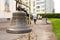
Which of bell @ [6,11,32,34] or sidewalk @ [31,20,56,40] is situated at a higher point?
bell @ [6,11,32,34]

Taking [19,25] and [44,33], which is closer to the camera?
[19,25]

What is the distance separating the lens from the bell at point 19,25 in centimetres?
244

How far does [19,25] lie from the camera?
8.39 ft

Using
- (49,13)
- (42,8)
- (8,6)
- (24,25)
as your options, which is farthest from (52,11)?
(24,25)

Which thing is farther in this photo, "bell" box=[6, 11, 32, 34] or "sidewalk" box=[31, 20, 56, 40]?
"sidewalk" box=[31, 20, 56, 40]

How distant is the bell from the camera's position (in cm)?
244

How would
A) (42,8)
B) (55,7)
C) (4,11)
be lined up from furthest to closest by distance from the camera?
(55,7)
(42,8)
(4,11)

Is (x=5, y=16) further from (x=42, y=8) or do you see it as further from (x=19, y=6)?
(x=19, y=6)

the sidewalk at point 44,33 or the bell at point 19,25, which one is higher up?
the bell at point 19,25

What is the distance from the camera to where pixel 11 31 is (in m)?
2.43

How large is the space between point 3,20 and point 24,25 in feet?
64.2

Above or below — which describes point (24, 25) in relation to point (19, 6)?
below

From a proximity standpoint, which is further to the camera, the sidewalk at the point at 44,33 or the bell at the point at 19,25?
the sidewalk at the point at 44,33

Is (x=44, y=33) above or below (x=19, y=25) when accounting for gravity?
below
